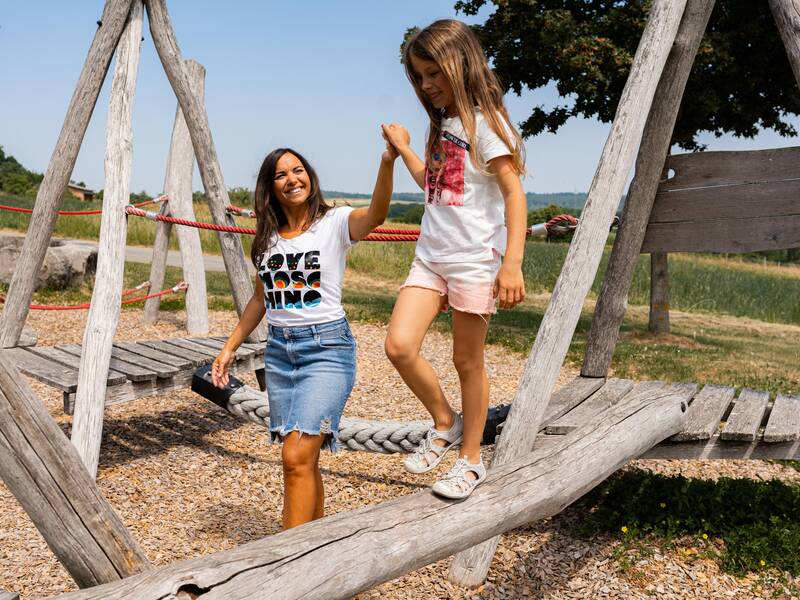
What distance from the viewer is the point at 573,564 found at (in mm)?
3547

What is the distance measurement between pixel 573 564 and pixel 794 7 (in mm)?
2539

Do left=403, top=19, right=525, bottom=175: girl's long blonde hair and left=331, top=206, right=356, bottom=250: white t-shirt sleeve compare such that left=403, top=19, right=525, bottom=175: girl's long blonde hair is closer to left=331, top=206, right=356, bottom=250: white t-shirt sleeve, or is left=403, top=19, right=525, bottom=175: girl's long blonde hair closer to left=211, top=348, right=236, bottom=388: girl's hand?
left=331, top=206, right=356, bottom=250: white t-shirt sleeve

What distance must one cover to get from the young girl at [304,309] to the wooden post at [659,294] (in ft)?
22.7

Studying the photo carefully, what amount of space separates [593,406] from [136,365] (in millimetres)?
2383

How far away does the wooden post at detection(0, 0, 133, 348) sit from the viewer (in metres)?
3.98

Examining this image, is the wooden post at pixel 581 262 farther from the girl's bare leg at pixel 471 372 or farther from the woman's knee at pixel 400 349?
the woman's knee at pixel 400 349

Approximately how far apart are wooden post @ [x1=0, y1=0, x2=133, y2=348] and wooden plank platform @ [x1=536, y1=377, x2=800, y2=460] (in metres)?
2.74

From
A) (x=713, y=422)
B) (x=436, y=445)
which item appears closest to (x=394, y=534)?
(x=436, y=445)

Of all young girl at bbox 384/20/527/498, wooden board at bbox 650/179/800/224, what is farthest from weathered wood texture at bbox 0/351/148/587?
wooden board at bbox 650/179/800/224

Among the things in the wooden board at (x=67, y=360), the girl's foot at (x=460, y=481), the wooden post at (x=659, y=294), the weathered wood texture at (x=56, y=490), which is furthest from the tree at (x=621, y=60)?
the weathered wood texture at (x=56, y=490)

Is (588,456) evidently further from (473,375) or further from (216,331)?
(216,331)

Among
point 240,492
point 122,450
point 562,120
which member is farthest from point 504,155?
point 562,120

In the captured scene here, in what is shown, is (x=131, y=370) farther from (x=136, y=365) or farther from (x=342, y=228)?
(x=342, y=228)

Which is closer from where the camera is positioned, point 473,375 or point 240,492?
point 473,375
